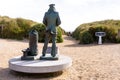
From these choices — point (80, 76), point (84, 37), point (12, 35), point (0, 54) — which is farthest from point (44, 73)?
point (12, 35)

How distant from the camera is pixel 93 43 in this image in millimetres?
15867

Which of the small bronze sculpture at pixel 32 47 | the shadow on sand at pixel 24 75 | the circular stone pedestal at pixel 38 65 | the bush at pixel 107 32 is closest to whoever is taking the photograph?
the circular stone pedestal at pixel 38 65

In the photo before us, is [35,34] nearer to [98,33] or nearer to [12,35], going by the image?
[98,33]

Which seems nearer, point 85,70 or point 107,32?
point 85,70

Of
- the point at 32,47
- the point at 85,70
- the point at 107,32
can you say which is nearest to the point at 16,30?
the point at 107,32

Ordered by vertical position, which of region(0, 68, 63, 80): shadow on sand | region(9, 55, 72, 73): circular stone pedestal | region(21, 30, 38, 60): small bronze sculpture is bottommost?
region(0, 68, 63, 80): shadow on sand

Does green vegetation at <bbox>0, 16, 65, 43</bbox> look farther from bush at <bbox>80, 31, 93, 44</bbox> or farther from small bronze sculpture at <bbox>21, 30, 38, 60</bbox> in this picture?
small bronze sculpture at <bbox>21, 30, 38, 60</bbox>

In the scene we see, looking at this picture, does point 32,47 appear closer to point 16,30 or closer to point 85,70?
point 85,70

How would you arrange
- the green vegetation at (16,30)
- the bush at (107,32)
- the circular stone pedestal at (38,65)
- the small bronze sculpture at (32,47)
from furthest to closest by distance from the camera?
the green vegetation at (16,30), the bush at (107,32), the small bronze sculpture at (32,47), the circular stone pedestal at (38,65)

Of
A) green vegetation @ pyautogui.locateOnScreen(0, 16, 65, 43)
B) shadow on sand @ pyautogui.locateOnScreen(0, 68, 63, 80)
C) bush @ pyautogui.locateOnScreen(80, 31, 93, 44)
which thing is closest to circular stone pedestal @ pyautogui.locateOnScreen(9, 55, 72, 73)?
shadow on sand @ pyautogui.locateOnScreen(0, 68, 63, 80)

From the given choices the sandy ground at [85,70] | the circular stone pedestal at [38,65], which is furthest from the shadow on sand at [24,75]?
the circular stone pedestal at [38,65]

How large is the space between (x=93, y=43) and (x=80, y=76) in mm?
8187

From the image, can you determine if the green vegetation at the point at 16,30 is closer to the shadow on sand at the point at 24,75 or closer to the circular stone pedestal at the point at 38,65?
the shadow on sand at the point at 24,75

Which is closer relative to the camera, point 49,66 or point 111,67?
point 49,66
